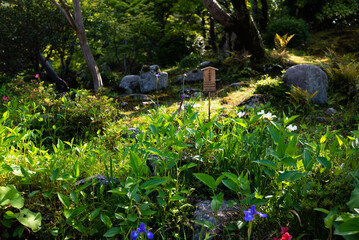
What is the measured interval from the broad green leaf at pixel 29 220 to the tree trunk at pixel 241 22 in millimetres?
8032

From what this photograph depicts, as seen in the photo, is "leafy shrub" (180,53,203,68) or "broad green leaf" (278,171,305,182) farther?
"leafy shrub" (180,53,203,68)

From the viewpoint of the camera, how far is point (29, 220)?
160 centimetres

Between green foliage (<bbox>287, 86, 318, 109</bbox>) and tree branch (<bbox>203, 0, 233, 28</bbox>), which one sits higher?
tree branch (<bbox>203, 0, 233, 28</bbox>)

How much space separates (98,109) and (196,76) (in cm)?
560

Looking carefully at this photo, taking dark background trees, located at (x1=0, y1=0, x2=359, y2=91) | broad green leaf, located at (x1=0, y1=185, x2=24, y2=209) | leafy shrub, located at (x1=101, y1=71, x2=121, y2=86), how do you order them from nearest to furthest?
broad green leaf, located at (x1=0, y1=185, x2=24, y2=209)
dark background trees, located at (x1=0, y1=0, x2=359, y2=91)
leafy shrub, located at (x1=101, y1=71, x2=121, y2=86)

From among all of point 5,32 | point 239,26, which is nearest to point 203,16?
point 239,26

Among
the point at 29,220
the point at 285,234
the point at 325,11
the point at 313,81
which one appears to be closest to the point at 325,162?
the point at 285,234

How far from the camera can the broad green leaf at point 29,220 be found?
1.58 meters

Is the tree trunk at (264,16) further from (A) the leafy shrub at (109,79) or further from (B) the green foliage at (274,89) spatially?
(B) the green foliage at (274,89)

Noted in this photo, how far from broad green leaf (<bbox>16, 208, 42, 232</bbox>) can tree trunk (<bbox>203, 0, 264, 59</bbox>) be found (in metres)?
8.03

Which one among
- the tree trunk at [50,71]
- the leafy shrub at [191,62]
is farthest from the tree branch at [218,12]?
the tree trunk at [50,71]

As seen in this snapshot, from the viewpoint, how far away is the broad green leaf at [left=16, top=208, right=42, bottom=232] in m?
1.58

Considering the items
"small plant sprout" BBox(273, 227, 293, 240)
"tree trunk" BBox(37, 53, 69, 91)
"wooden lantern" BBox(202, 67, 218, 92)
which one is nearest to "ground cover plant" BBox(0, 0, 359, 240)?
"small plant sprout" BBox(273, 227, 293, 240)

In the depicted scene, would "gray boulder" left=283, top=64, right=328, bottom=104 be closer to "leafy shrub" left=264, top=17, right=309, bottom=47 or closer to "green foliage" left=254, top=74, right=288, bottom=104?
"green foliage" left=254, top=74, right=288, bottom=104
